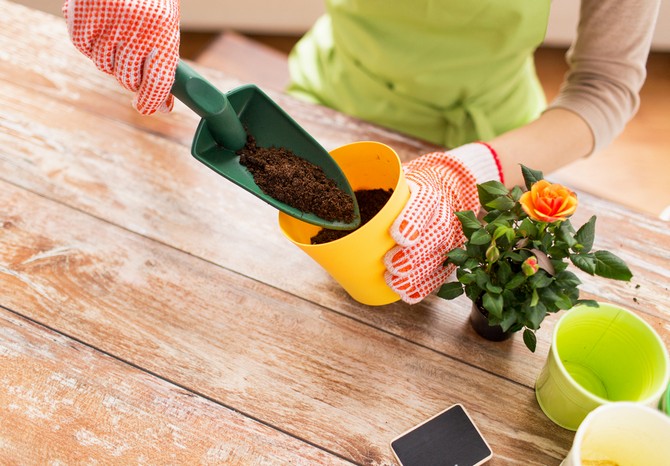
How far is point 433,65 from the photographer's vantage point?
0.94 m

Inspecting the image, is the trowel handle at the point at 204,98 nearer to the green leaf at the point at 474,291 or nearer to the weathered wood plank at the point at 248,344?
the weathered wood plank at the point at 248,344

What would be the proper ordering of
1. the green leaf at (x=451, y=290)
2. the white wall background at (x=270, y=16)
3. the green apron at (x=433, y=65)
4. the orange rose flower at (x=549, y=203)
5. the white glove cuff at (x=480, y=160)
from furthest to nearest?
the white wall background at (x=270, y=16)
the green apron at (x=433, y=65)
the white glove cuff at (x=480, y=160)
the green leaf at (x=451, y=290)
the orange rose flower at (x=549, y=203)

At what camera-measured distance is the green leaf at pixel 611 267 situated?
0.55 m

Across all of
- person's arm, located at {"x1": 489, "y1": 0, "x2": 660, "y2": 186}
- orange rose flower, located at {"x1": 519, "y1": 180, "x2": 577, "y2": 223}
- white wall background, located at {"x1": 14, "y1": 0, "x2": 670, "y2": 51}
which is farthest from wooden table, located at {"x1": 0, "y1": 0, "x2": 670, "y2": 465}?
white wall background, located at {"x1": 14, "y1": 0, "x2": 670, "y2": 51}

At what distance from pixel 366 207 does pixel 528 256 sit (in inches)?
8.4

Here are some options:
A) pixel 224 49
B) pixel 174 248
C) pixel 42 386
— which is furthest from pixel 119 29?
pixel 224 49

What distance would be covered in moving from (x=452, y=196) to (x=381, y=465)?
0.34m

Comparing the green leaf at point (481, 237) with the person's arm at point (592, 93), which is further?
the person's arm at point (592, 93)

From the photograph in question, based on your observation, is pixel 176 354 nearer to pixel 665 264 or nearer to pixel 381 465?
pixel 381 465

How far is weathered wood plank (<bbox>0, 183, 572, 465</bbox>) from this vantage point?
2.10ft

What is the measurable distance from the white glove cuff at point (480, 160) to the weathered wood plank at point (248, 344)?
0.25 m

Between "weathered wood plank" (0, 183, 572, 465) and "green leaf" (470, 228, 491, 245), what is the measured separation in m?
0.19

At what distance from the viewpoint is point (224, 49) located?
4.68 feet

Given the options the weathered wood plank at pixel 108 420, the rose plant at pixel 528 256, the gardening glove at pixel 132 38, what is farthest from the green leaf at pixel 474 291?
the gardening glove at pixel 132 38
